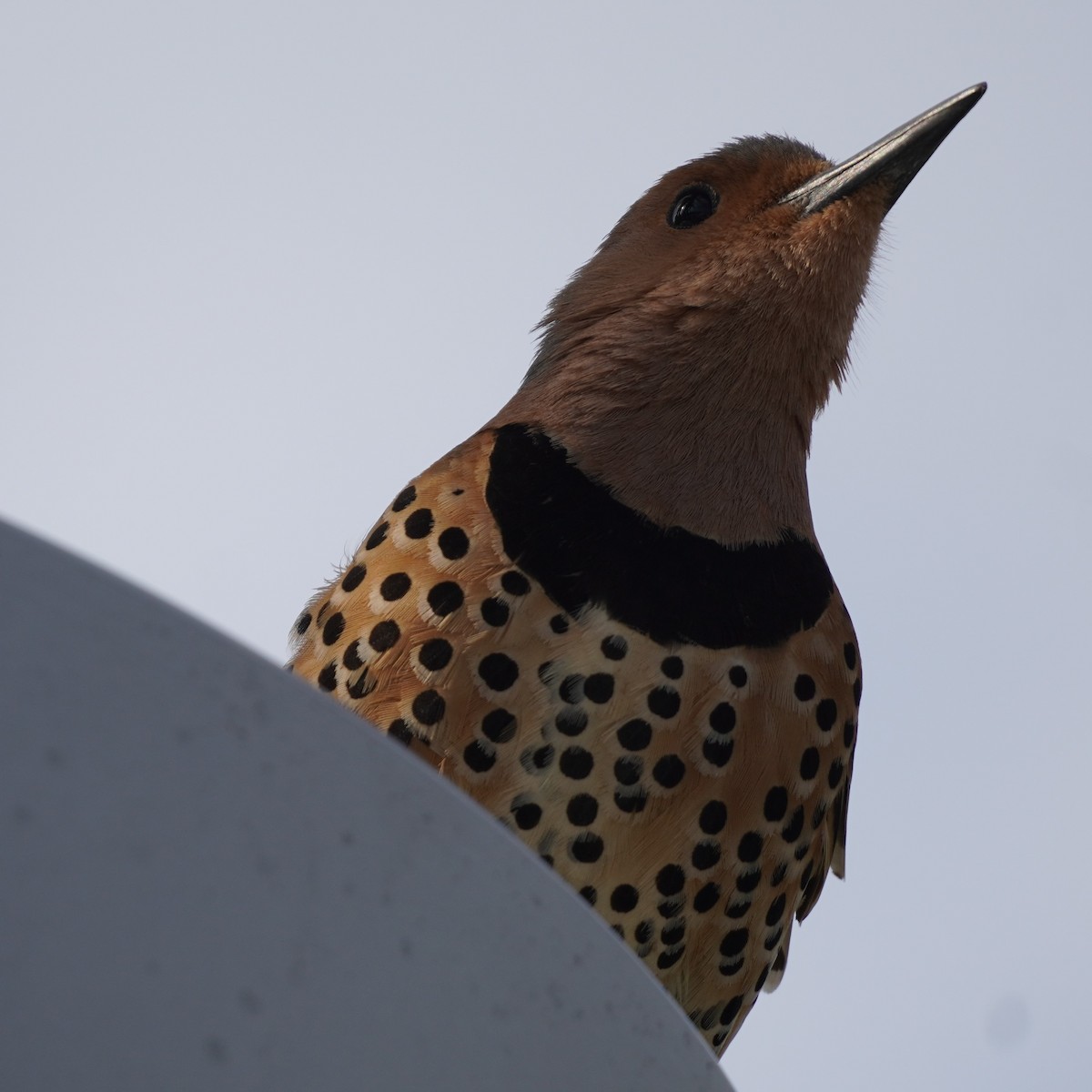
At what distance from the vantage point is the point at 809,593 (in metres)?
3.01

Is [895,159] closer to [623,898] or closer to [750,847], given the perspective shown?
[750,847]

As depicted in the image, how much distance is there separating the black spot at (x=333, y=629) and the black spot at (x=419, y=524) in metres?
0.21

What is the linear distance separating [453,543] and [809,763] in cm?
77

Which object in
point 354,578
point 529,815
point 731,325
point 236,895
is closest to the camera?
point 236,895

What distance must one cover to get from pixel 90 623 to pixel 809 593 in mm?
2133

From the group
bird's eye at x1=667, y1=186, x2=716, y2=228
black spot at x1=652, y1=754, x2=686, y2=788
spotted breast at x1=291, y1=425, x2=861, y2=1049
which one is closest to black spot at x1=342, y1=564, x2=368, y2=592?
spotted breast at x1=291, y1=425, x2=861, y2=1049

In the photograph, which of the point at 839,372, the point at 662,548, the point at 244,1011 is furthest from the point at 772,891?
the point at 244,1011

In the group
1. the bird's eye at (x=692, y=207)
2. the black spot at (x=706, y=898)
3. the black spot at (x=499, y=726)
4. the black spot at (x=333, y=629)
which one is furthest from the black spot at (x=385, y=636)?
the bird's eye at (x=692, y=207)

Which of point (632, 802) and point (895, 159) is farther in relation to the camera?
point (895, 159)

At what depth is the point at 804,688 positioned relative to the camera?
2.88 metres

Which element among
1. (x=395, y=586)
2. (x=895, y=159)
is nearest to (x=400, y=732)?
(x=395, y=586)

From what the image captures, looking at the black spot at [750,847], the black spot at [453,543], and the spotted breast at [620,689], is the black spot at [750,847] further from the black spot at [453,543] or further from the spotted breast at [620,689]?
the black spot at [453,543]

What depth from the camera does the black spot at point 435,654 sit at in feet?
9.00

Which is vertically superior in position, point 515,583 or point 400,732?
point 515,583
